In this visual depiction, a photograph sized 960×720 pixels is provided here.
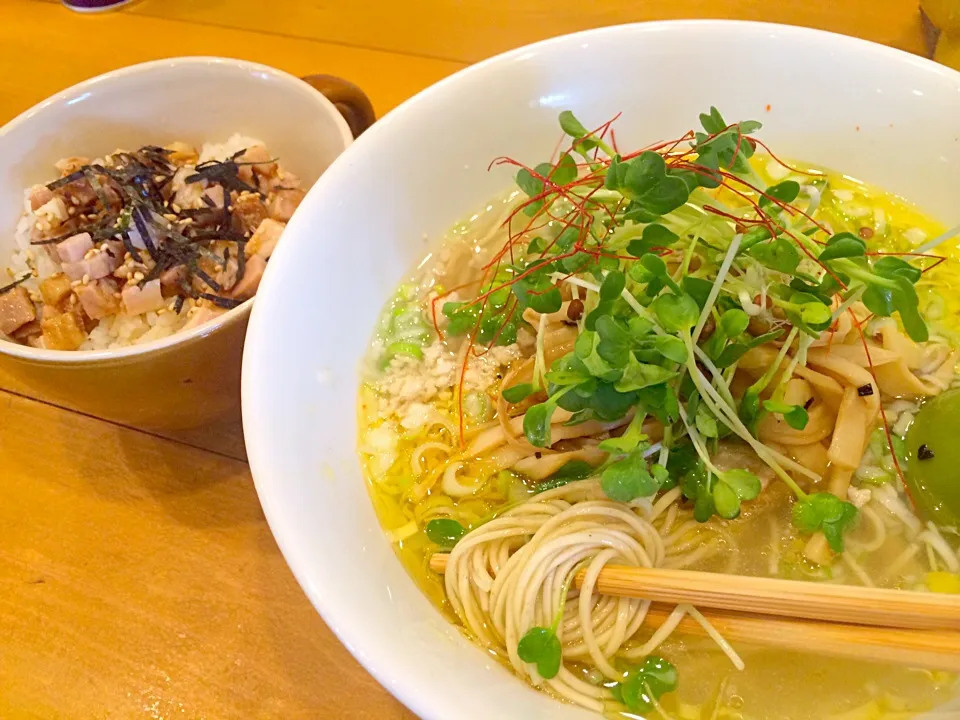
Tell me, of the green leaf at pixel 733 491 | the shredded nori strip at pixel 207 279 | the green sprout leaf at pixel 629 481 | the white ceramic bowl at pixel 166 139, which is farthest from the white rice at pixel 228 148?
the green leaf at pixel 733 491

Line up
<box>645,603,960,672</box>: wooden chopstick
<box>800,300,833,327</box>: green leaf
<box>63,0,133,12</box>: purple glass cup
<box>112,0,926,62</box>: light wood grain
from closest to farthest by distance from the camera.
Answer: <box>645,603,960,672</box>: wooden chopstick, <box>800,300,833,327</box>: green leaf, <box>112,0,926,62</box>: light wood grain, <box>63,0,133,12</box>: purple glass cup

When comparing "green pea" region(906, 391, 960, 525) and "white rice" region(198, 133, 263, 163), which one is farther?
"white rice" region(198, 133, 263, 163)

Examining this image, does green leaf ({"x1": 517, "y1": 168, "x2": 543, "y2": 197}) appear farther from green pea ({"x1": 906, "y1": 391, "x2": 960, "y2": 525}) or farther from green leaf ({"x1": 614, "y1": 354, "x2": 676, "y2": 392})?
green pea ({"x1": 906, "y1": 391, "x2": 960, "y2": 525})

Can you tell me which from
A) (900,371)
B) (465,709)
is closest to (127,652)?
(465,709)

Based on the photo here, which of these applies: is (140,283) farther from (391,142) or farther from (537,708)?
(537,708)

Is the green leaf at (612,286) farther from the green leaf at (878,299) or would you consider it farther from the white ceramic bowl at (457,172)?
the white ceramic bowl at (457,172)

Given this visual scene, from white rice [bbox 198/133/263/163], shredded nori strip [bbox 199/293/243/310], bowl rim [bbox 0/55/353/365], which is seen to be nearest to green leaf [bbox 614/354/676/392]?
bowl rim [bbox 0/55/353/365]
